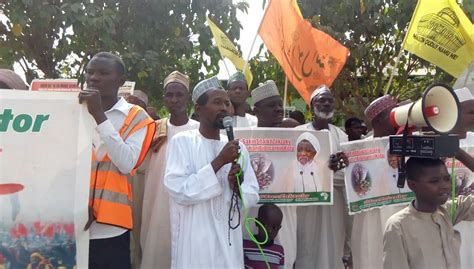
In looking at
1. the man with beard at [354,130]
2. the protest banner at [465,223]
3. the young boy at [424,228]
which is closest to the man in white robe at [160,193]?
the young boy at [424,228]

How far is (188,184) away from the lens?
3.56 metres

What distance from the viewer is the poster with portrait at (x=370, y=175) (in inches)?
181

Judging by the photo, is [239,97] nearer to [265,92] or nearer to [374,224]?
[265,92]

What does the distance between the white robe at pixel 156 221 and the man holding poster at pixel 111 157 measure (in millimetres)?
866

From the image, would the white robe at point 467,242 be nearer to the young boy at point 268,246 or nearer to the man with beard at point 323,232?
the man with beard at point 323,232

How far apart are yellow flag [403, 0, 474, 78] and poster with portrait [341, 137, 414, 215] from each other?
1.25 metres

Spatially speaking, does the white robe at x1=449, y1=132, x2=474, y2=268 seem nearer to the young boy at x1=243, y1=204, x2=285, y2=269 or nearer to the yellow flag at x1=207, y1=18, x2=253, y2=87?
the young boy at x1=243, y1=204, x2=285, y2=269

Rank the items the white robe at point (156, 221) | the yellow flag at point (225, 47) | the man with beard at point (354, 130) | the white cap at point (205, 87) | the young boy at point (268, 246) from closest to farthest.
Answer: the white cap at point (205, 87) < the young boy at point (268, 246) < the white robe at point (156, 221) < the yellow flag at point (225, 47) < the man with beard at point (354, 130)

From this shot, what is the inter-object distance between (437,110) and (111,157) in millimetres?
1891

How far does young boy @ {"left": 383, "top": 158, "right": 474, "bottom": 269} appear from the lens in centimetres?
326

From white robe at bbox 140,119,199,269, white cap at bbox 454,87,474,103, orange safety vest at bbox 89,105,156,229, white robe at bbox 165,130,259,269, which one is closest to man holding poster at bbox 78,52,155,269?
orange safety vest at bbox 89,105,156,229

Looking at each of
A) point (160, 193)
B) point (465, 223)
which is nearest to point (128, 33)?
point (160, 193)

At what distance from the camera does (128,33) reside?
293 inches

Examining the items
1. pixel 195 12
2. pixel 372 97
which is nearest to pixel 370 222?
pixel 195 12
